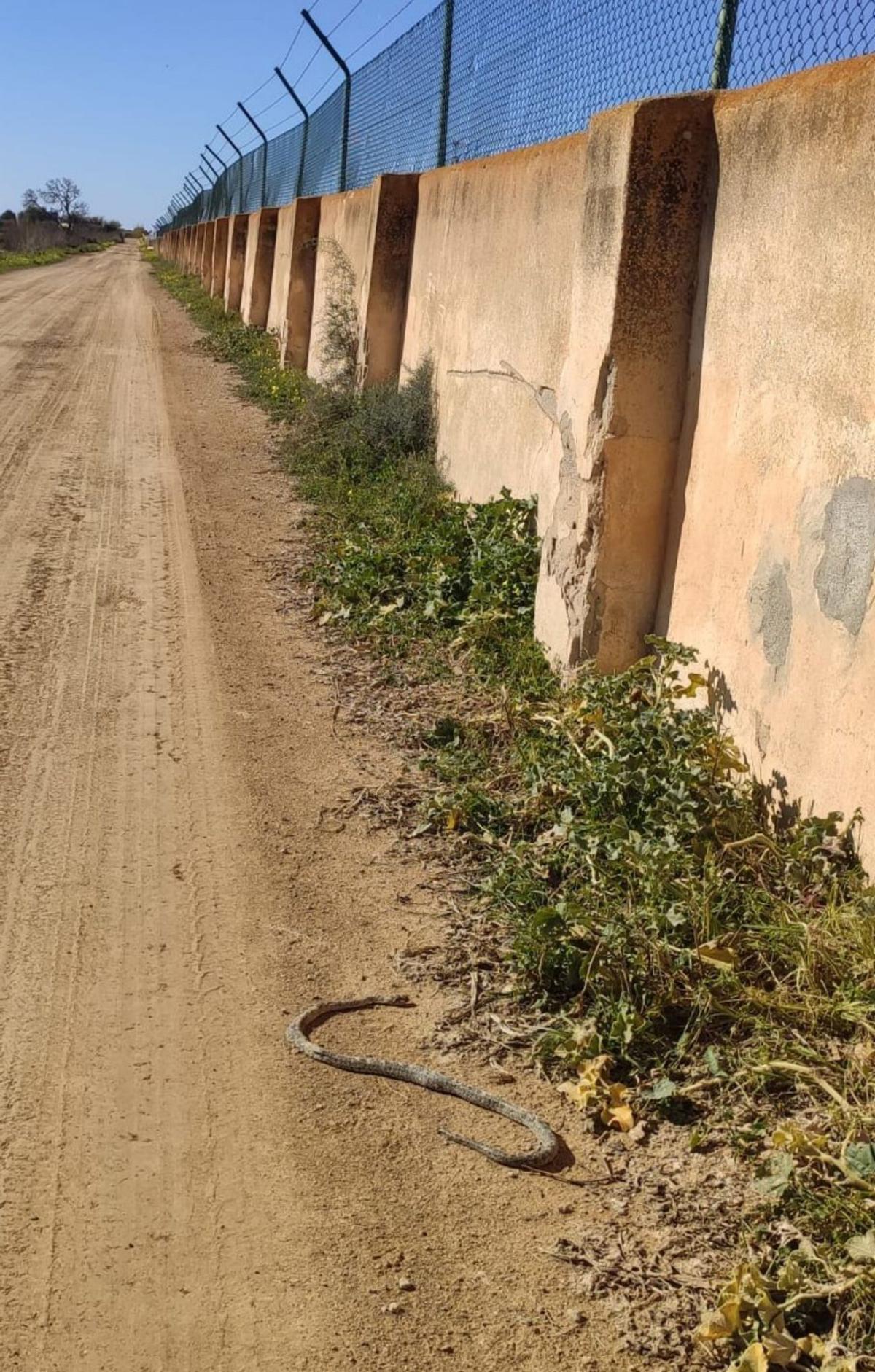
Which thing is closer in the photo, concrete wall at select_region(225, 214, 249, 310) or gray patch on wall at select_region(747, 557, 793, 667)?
gray patch on wall at select_region(747, 557, 793, 667)

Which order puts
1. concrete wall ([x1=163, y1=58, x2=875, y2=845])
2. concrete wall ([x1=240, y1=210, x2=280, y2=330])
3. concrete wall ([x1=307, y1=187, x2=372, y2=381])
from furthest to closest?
concrete wall ([x1=240, y1=210, x2=280, y2=330]) < concrete wall ([x1=307, y1=187, x2=372, y2=381]) < concrete wall ([x1=163, y1=58, x2=875, y2=845])

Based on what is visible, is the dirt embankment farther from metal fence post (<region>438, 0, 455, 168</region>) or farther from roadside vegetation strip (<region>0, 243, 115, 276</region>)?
roadside vegetation strip (<region>0, 243, 115, 276</region>)

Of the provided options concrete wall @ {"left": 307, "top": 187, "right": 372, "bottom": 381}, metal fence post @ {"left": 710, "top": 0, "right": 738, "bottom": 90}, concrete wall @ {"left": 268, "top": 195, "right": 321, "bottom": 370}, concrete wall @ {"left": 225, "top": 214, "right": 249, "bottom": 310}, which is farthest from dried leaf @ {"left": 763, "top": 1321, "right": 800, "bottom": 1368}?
concrete wall @ {"left": 225, "top": 214, "right": 249, "bottom": 310}

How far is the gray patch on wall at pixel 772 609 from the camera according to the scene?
12.6 feet

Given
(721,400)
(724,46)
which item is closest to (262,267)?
(724,46)

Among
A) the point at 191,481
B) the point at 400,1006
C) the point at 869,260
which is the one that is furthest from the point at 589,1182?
the point at 191,481

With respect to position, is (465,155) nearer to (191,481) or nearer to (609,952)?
(191,481)

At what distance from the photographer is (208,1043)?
3.11m

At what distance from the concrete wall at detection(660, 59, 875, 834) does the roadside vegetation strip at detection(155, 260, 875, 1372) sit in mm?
206

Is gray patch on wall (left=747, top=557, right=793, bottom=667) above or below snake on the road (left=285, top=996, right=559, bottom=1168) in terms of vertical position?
above

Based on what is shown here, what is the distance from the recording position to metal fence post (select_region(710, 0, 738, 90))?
15.3 ft

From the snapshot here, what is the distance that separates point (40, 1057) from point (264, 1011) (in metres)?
0.56

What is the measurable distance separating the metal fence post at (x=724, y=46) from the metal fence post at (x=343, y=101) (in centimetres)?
909

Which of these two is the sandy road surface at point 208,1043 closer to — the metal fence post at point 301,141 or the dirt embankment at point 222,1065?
the dirt embankment at point 222,1065
